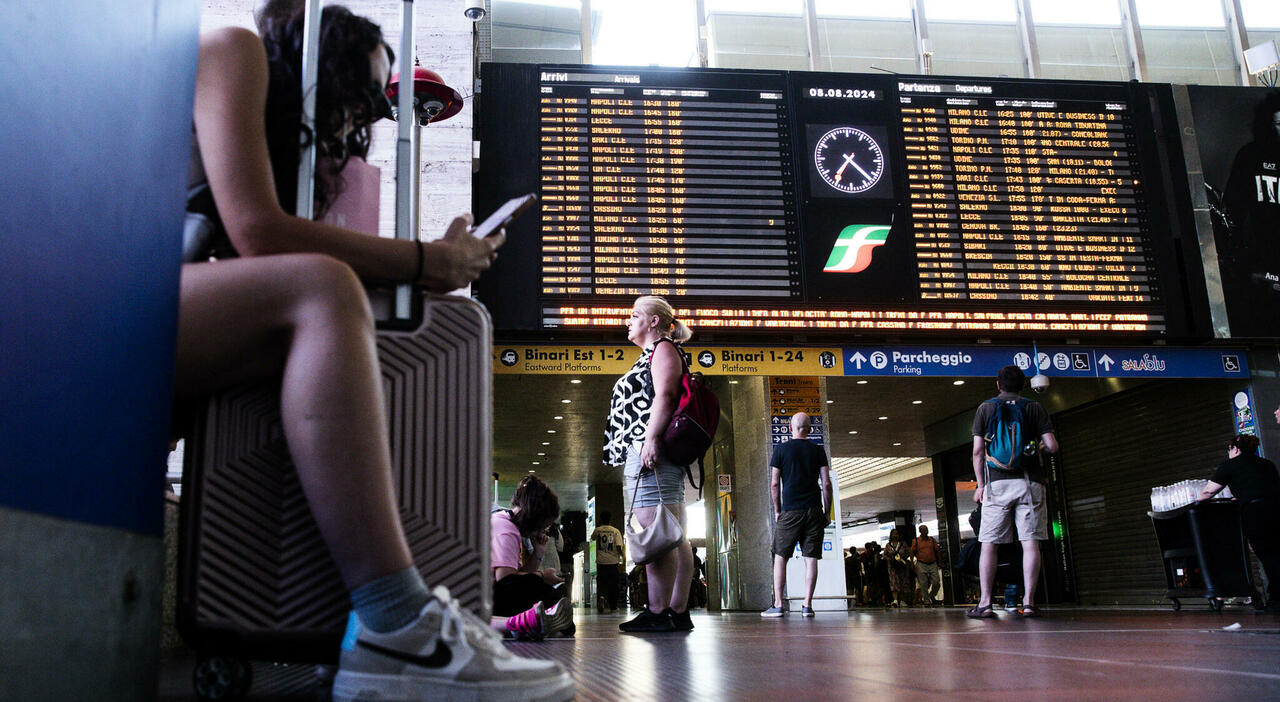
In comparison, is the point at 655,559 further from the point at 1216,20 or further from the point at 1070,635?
the point at 1216,20

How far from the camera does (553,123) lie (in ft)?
25.6

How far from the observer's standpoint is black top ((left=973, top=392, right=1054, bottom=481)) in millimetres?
5500

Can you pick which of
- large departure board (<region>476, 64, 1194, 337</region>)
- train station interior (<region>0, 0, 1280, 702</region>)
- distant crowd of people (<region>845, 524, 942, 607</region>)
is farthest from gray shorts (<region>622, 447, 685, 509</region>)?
distant crowd of people (<region>845, 524, 942, 607</region>)

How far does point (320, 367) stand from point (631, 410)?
3003 millimetres

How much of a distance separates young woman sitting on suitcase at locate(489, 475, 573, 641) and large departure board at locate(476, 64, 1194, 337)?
301 cm

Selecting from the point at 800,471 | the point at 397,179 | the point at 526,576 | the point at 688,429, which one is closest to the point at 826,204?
the point at 800,471

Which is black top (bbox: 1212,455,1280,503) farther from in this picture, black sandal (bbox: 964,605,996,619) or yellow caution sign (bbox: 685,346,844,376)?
yellow caution sign (bbox: 685,346,844,376)

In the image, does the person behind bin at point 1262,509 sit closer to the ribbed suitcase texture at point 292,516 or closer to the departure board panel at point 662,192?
the departure board panel at point 662,192

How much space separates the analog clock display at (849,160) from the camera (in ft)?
26.2

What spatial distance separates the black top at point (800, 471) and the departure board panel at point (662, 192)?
1435 millimetres

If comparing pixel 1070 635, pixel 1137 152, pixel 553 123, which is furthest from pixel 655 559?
pixel 1137 152

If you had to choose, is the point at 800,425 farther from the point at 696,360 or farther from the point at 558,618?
the point at 558,618

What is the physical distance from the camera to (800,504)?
6766 mm

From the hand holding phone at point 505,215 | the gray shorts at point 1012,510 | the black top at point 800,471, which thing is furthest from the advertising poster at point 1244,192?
the hand holding phone at point 505,215
